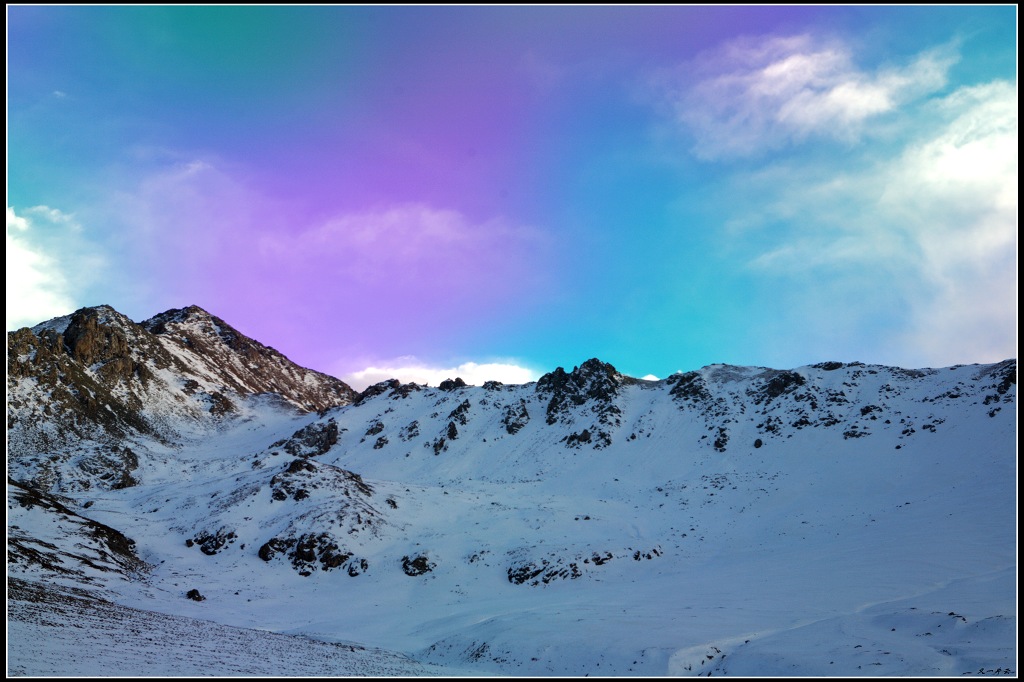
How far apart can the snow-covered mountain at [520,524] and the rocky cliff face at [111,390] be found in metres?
0.49

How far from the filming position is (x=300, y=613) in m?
29.8

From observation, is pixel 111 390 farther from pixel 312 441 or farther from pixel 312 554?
pixel 312 554

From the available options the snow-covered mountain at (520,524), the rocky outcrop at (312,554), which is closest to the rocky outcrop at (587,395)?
the snow-covered mountain at (520,524)

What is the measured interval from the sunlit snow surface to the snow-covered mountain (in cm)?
23

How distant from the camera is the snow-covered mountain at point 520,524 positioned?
56.7 feet

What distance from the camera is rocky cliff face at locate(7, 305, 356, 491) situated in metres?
63.9

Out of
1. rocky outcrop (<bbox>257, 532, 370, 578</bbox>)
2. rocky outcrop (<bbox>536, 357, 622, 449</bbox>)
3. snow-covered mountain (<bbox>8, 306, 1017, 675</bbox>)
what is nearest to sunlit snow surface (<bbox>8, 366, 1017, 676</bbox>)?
snow-covered mountain (<bbox>8, 306, 1017, 675</bbox>)

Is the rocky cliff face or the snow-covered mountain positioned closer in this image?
the snow-covered mountain

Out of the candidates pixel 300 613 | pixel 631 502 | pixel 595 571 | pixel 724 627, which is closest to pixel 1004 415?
pixel 631 502

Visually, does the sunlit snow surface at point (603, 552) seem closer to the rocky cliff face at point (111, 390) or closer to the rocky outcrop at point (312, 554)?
the rocky outcrop at point (312, 554)

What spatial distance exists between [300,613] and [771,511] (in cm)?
3861

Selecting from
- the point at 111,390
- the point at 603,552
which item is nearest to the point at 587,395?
the point at 603,552

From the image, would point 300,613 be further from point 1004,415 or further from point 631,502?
point 1004,415

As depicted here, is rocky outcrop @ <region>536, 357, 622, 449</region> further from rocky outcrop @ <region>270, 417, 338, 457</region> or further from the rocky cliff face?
the rocky cliff face
